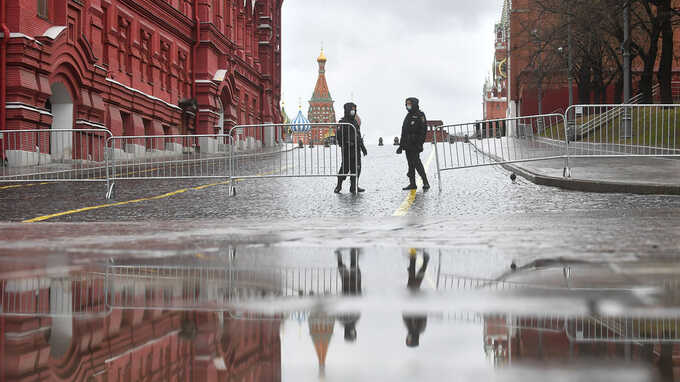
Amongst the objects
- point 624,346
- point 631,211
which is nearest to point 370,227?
point 631,211

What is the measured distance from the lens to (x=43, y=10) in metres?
28.1

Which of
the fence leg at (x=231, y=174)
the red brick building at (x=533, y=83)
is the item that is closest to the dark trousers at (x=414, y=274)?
the fence leg at (x=231, y=174)

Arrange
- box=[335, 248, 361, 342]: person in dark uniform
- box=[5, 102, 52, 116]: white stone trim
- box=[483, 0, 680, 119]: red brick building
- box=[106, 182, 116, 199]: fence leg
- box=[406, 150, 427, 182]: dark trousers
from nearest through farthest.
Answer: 1. box=[335, 248, 361, 342]: person in dark uniform
2. box=[106, 182, 116, 199]: fence leg
3. box=[406, 150, 427, 182]: dark trousers
4. box=[5, 102, 52, 116]: white stone trim
5. box=[483, 0, 680, 119]: red brick building

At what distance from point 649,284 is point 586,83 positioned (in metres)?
51.0

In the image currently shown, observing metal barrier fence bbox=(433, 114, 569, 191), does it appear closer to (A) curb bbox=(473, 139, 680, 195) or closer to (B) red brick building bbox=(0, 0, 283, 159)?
(A) curb bbox=(473, 139, 680, 195)

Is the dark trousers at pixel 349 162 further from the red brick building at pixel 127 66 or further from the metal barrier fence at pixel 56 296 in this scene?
the metal barrier fence at pixel 56 296

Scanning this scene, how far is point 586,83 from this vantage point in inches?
2079

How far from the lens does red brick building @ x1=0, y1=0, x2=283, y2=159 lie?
25.8 m

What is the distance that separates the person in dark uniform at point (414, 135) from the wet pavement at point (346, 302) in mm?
7160

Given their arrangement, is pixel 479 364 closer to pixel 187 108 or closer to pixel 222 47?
pixel 187 108

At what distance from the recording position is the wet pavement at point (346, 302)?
8.71 feet

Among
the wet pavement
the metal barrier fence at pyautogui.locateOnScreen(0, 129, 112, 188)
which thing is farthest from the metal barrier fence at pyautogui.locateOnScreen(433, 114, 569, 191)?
the wet pavement

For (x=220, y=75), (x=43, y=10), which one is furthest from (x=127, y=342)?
(x=220, y=75)

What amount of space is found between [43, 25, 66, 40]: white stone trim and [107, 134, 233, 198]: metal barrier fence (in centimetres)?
1048
